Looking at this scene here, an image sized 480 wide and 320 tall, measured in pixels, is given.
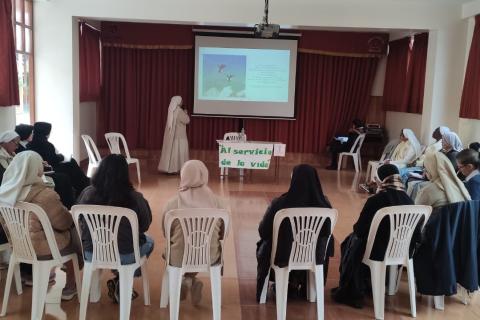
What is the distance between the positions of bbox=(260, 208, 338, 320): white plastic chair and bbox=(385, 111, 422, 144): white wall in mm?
5949

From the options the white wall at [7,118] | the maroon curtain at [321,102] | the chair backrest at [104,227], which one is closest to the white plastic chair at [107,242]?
the chair backrest at [104,227]

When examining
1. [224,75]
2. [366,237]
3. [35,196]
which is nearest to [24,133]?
[35,196]

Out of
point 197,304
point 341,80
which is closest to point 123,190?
point 197,304

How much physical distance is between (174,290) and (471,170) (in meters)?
2.47

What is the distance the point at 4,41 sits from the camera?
17.9 feet

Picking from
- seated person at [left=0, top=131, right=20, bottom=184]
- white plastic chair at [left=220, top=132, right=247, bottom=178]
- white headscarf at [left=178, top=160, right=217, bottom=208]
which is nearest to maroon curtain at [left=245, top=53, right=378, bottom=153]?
white plastic chair at [left=220, top=132, right=247, bottom=178]

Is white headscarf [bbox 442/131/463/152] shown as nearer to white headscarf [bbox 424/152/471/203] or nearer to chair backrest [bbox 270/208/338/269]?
white headscarf [bbox 424/152/471/203]

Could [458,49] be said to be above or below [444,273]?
above

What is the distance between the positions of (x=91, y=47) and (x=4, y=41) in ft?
12.1

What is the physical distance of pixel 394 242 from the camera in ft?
10.7

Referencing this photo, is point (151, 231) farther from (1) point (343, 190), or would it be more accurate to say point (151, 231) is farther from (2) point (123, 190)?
(1) point (343, 190)

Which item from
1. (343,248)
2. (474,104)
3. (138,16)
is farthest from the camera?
(138,16)

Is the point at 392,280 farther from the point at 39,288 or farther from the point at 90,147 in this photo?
the point at 90,147

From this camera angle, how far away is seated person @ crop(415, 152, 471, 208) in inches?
136
